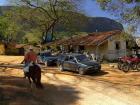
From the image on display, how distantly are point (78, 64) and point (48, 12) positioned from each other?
112 ft

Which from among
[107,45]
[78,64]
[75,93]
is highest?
[107,45]

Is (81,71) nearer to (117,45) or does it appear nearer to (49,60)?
(49,60)

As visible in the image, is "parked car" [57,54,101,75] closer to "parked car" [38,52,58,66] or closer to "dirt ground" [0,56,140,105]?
"dirt ground" [0,56,140,105]

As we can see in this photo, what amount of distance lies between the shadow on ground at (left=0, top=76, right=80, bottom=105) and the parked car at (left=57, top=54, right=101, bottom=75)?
8.45 metres

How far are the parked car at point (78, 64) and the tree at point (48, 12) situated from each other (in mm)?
29978

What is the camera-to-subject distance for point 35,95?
17.0 m

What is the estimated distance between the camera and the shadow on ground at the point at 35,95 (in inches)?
607

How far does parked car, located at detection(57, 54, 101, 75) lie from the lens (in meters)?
28.6

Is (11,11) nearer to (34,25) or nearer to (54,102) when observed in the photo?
(34,25)

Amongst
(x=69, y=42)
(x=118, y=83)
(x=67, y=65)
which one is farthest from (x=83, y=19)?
(x=118, y=83)

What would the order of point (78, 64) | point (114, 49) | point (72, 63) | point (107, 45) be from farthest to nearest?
point (114, 49)
point (107, 45)
point (72, 63)
point (78, 64)

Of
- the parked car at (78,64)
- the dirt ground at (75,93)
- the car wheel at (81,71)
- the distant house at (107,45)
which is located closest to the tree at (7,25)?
the distant house at (107,45)

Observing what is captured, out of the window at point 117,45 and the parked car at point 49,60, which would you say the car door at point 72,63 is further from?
the window at point 117,45

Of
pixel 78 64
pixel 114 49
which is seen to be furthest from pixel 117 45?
pixel 78 64
